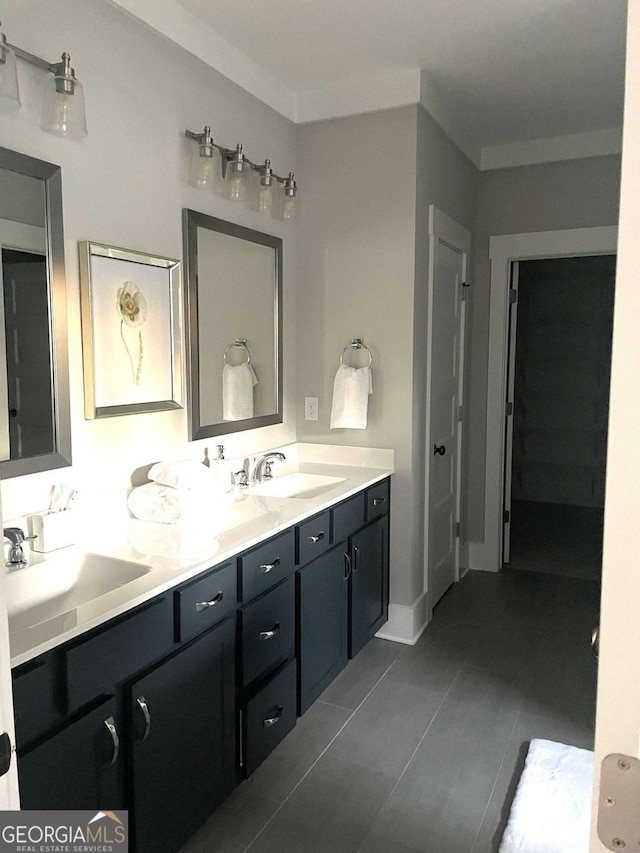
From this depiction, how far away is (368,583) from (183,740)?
1.35 meters

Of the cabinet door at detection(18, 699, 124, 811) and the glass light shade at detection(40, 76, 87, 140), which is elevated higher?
the glass light shade at detection(40, 76, 87, 140)

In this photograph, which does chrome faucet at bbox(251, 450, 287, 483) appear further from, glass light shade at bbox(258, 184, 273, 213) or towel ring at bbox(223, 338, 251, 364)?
glass light shade at bbox(258, 184, 273, 213)

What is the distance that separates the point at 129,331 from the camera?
7.28 ft

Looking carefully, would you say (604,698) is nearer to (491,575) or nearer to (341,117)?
(341,117)

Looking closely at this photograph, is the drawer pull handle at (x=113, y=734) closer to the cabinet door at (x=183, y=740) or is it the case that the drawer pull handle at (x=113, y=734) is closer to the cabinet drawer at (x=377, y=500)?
the cabinet door at (x=183, y=740)

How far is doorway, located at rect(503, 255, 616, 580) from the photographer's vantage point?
5695 mm

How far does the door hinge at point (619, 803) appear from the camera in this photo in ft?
Answer: 1.97

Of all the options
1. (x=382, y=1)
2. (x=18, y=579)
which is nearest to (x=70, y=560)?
(x=18, y=579)

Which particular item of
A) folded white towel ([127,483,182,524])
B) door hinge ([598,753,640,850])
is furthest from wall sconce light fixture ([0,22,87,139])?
door hinge ([598,753,640,850])

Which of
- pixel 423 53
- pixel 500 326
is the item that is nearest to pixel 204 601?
pixel 423 53

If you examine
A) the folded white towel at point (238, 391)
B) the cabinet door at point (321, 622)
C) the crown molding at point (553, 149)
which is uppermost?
the crown molding at point (553, 149)

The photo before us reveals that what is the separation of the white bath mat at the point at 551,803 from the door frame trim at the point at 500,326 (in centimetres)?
191

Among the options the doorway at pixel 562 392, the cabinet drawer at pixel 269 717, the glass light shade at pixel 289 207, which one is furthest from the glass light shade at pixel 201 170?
the doorway at pixel 562 392

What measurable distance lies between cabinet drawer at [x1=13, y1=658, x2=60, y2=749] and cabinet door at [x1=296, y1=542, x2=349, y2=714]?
1102mm
